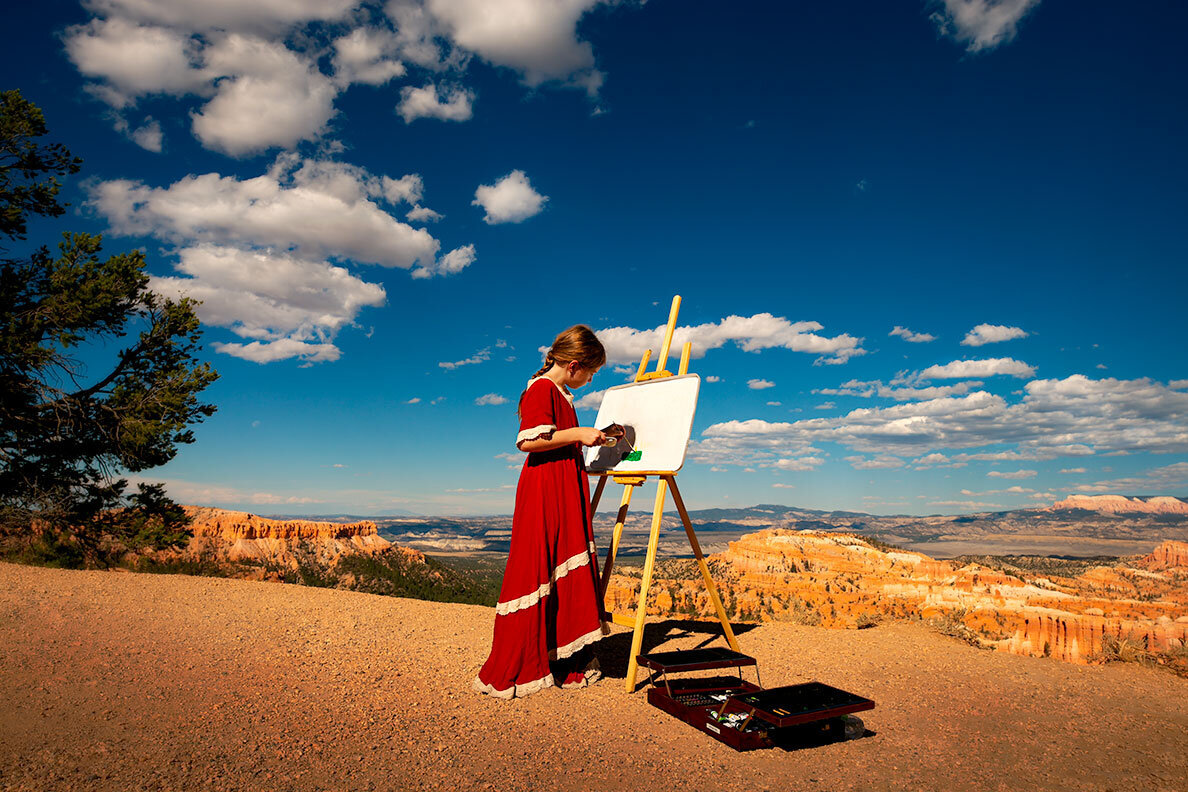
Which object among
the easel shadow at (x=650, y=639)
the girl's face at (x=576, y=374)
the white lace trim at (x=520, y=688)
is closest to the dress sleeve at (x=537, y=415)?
the girl's face at (x=576, y=374)

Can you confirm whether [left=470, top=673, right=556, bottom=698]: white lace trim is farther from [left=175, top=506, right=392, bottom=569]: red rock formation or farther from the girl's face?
[left=175, top=506, right=392, bottom=569]: red rock formation

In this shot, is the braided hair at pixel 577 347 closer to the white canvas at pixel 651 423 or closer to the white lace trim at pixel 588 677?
the white canvas at pixel 651 423

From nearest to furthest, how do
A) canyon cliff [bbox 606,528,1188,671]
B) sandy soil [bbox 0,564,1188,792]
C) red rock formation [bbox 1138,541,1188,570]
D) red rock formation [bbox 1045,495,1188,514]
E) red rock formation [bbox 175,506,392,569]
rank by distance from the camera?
sandy soil [bbox 0,564,1188,792]
canyon cliff [bbox 606,528,1188,671]
red rock formation [bbox 1138,541,1188,570]
red rock formation [bbox 175,506,392,569]
red rock formation [bbox 1045,495,1188,514]

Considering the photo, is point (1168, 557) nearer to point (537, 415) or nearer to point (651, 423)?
point (651, 423)

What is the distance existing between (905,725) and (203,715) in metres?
6.27

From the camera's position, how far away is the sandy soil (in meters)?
4.03

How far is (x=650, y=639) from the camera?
27.8ft

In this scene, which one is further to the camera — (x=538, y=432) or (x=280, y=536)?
(x=280, y=536)

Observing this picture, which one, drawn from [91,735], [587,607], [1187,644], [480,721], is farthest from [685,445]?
[1187,644]

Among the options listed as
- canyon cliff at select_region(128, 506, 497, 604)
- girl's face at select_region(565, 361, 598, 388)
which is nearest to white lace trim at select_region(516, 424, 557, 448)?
girl's face at select_region(565, 361, 598, 388)

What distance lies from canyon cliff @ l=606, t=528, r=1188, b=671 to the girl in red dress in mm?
6180

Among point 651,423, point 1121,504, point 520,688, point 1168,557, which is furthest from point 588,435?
point 1121,504

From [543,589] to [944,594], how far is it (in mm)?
14075

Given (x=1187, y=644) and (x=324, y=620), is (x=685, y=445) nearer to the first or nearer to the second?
(x=324, y=620)
